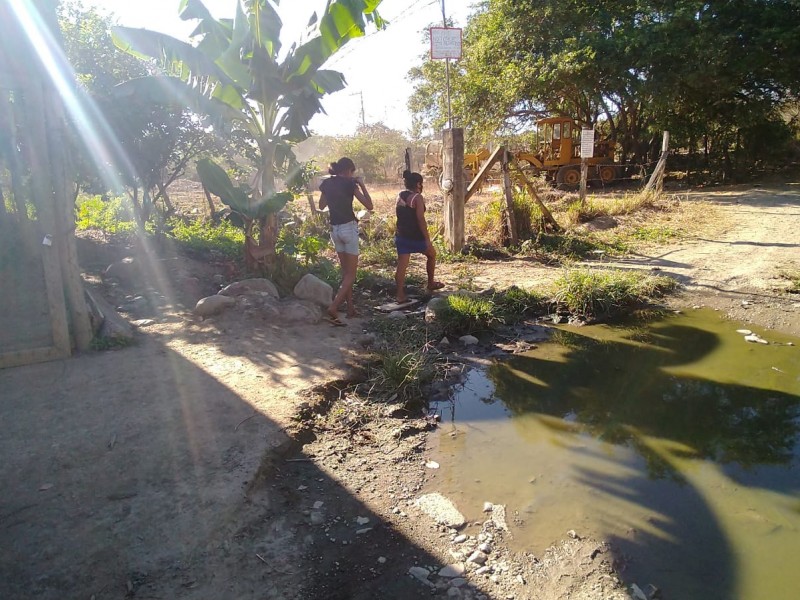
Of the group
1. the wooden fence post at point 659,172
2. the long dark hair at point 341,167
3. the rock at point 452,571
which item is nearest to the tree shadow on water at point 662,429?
the rock at point 452,571

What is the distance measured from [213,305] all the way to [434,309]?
2.25 m

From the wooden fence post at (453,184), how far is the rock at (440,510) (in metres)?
5.77

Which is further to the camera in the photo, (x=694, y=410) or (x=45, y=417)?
(x=694, y=410)

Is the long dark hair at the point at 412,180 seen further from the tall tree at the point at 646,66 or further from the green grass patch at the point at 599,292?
the tall tree at the point at 646,66

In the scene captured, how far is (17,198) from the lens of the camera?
7.07 m

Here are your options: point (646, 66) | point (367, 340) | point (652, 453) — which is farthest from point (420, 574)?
point (646, 66)

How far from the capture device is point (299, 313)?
18.2ft

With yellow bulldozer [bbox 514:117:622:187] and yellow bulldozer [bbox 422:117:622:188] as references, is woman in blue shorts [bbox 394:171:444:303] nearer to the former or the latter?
yellow bulldozer [bbox 422:117:622:188]

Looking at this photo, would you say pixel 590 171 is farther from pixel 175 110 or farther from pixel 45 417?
pixel 45 417

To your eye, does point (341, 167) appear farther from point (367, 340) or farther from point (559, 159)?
point (559, 159)

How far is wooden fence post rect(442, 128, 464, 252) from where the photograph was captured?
26.3 feet

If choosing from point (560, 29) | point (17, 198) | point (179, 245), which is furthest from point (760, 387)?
point (560, 29)

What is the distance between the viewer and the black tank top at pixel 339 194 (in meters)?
5.32

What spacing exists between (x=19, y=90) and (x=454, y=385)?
4005 millimetres
